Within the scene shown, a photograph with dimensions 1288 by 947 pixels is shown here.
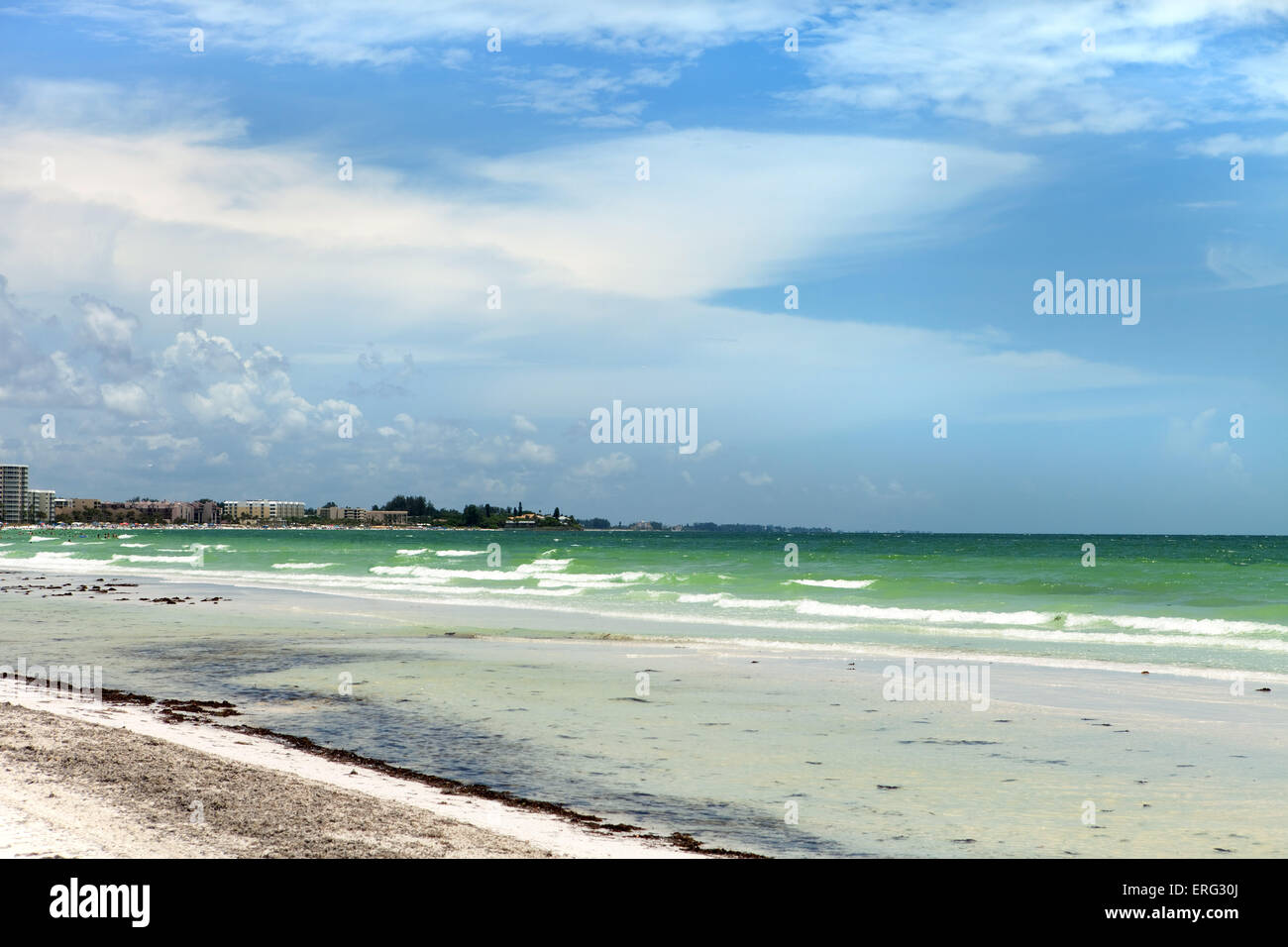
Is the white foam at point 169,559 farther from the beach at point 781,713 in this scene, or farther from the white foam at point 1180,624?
the white foam at point 1180,624

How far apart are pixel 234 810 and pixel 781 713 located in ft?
26.8

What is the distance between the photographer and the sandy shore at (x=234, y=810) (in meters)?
7.19

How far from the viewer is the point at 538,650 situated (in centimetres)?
2233

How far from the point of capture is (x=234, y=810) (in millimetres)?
8164

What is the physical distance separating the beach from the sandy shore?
0.22m

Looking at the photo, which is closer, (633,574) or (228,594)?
(228,594)

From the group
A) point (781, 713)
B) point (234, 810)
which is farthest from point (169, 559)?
point (234, 810)

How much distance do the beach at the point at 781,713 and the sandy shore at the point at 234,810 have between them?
223mm

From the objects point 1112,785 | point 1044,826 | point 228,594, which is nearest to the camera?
point 1044,826

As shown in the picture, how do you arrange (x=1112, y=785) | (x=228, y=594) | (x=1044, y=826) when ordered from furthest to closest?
(x=228, y=594), (x=1112, y=785), (x=1044, y=826)

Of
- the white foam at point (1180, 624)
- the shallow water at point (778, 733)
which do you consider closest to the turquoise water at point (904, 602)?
the white foam at point (1180, 624)
